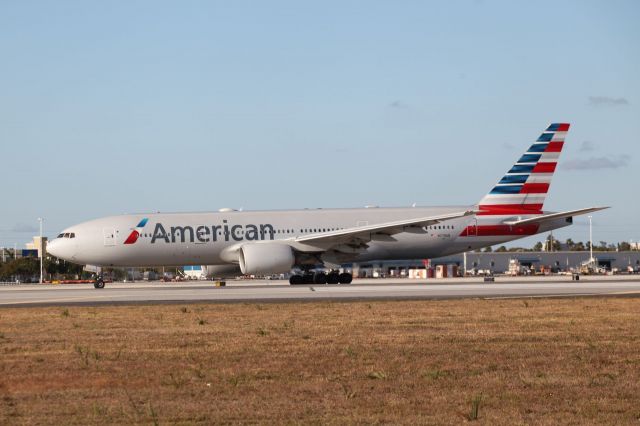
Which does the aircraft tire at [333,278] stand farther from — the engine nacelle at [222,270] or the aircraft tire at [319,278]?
the engine nacelle at [222,270]

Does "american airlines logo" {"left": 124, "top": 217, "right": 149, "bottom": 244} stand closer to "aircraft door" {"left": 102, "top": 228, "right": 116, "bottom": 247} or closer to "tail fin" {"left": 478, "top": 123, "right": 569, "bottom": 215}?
"aircraft door" {"left": 102, "top": 228, "right": 116, "bottom": 247}

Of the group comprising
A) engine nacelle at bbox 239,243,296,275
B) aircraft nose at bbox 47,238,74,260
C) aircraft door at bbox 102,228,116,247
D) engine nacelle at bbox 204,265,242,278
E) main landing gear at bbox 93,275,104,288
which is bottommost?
main landing gear at bbox 93,275,104,288

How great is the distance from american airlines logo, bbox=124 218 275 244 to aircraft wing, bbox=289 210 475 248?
257 centimetres

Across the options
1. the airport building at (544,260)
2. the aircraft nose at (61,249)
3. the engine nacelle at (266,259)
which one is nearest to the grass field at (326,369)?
the engine nacelle at (266,259)

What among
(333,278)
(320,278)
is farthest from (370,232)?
(320,278)

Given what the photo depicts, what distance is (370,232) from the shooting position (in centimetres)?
4269

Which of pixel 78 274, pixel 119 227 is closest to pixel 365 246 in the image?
pixel 119 227

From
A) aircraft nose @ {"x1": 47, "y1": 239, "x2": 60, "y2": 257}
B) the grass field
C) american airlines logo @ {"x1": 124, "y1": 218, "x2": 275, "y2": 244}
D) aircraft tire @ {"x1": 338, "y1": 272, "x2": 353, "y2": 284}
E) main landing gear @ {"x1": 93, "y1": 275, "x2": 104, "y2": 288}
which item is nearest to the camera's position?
the grass field

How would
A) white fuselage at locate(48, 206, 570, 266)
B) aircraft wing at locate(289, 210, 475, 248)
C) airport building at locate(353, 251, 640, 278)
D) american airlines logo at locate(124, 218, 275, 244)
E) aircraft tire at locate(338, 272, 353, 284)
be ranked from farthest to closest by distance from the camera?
airport building at locate(353, 251, 640, 278) → aircraft tire at locate(338, 272, 353, 284) → white fuselage at locate(48, 206, 570, 266) → american airlines logo at locate(124, 218, 275, 244) → aircraft wing at locate(289, 210, 475, 248)

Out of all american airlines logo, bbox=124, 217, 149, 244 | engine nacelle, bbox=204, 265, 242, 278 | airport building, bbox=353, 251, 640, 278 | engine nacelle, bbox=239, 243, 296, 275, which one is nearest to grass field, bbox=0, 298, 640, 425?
engine nacelle, bbox=239, 243, 296, 275

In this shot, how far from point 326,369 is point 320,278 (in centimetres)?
3217

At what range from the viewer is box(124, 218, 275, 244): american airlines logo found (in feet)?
147

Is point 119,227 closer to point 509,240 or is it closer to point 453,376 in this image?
point 509,240

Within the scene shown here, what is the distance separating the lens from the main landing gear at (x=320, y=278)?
4475 centimetres
